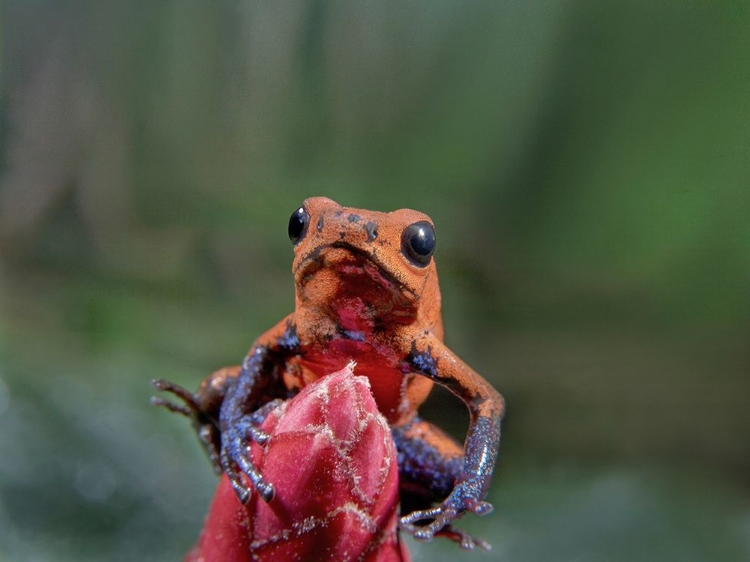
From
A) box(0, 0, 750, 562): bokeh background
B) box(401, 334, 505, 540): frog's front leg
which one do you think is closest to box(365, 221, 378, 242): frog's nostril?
box(401, 334, 505, 540): frog's front leg

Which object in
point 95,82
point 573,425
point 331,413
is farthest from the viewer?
point 573,425

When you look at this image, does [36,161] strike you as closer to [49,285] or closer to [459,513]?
[49,285]

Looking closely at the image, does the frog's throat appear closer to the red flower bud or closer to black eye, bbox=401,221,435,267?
black eye, bbox=401,221,435,267

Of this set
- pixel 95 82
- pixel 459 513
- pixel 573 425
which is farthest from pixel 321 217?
pixel 573 425

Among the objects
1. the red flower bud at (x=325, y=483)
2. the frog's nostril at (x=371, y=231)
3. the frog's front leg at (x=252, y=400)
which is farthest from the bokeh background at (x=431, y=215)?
the red flower bud at (x=325, y=483)

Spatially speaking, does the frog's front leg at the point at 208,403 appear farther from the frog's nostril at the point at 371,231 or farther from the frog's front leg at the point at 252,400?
the frog's nostril at the point at 371,231

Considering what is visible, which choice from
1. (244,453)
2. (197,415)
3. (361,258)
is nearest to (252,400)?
(244,453)

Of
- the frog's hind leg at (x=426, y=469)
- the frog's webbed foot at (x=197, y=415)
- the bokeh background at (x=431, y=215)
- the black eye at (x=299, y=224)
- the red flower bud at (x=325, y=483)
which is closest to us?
the red flower bud at (x=325, y=483)
